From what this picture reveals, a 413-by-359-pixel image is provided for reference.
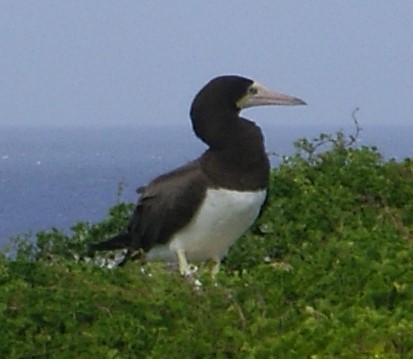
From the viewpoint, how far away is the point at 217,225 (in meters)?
8.46

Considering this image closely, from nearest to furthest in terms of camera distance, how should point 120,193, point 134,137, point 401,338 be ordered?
point 401,338, point 120,193, point 134,137

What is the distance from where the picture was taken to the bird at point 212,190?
8422 mm

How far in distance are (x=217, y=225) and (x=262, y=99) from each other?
89 centimetres

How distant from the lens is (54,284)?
277 inches

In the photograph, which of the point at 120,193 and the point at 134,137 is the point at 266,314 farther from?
the point at 134,137

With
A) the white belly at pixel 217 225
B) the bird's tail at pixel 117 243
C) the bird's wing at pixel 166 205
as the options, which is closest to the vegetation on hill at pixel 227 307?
the white belly at pixel 217 225

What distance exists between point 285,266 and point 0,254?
53.3 inches

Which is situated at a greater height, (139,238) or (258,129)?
(258,129)

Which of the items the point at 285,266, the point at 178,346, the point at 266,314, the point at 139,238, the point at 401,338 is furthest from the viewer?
the point at 139,238

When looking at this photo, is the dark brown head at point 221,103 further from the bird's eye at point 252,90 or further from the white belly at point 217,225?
the white belly at point 217,225

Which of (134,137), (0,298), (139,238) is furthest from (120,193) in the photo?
(134,137)

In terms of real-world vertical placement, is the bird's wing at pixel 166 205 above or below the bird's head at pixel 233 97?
below

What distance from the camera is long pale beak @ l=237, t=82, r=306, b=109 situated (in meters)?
8.91

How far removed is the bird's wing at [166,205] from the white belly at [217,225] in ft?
0.17
